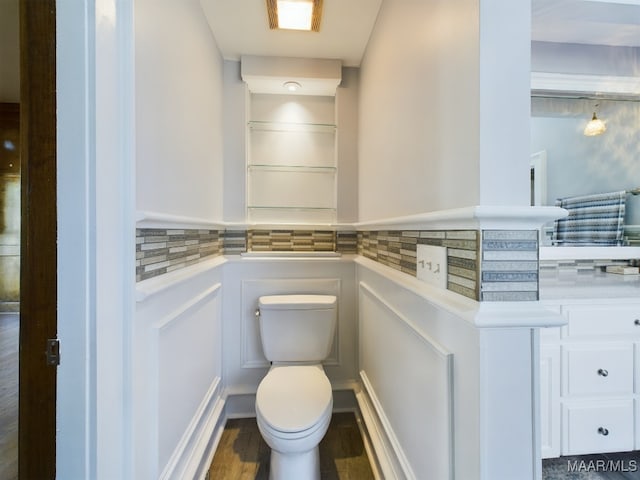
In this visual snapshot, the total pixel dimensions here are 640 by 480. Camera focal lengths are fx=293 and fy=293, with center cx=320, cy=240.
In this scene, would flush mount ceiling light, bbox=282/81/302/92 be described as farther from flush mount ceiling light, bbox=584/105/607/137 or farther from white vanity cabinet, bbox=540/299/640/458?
white vanity cabinet, bbox=540/299/640/458

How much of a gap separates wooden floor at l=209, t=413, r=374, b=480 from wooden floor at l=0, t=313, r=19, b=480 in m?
0.78

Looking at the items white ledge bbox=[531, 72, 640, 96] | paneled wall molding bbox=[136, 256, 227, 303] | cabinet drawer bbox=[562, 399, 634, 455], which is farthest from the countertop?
paneled wall molding bbox=[136, 256, 227, 303]

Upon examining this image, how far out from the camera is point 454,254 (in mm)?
749

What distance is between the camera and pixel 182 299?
3.89ft

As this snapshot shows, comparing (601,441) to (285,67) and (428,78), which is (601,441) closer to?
(428,78)

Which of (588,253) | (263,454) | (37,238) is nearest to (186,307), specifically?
(37,238)

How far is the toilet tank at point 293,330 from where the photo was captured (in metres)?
1.74

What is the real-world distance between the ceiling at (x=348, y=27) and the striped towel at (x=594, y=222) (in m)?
0.90

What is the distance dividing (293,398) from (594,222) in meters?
2.00

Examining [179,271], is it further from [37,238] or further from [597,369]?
[597,369]

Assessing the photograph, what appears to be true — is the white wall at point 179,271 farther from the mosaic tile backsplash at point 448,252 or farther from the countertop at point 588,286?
the countertop at point 588,286

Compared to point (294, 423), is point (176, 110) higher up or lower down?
higher up

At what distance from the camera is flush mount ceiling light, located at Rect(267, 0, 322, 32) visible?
4.67 ft

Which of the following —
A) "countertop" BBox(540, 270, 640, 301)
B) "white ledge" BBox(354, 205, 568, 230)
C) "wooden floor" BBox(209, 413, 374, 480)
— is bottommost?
"wooden floor" BBox(209, 413, 374, 480)
